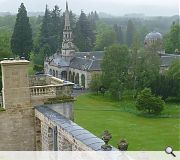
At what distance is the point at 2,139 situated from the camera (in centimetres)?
1371

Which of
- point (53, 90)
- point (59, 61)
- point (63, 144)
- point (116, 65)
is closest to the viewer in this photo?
point (63, 144)

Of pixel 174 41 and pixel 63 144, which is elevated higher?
pixel 63 144

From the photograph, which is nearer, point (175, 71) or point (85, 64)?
point (175, 71)

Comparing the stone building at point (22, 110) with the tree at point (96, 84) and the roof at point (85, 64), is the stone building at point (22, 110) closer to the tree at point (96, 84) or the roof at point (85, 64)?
the tree at point (96, 84)

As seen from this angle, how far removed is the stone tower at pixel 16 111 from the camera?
1378 centimetres

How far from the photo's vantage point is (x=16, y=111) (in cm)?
1398

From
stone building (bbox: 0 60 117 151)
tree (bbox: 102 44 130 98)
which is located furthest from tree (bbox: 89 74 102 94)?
stone building (bbox: 0 60 117 151)

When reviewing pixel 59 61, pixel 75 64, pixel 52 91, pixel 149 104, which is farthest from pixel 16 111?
pixel 59 61

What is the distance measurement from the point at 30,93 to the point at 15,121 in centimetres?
A: 99

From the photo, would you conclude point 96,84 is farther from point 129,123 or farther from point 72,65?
point 129,123

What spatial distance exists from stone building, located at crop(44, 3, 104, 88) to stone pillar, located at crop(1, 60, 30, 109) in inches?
1765

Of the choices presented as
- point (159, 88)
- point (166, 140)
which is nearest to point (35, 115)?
point (166, 140)

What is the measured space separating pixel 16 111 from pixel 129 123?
23959 mm

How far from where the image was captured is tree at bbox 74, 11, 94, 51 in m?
81.8
